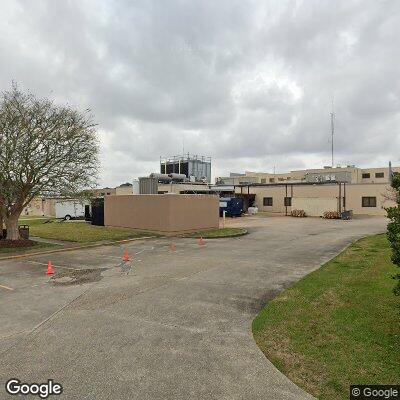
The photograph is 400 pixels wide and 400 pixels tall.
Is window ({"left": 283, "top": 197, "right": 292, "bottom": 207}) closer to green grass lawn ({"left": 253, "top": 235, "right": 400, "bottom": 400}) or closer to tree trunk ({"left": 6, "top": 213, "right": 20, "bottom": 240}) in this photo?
tree trunk ({"left": 6, "top": 213, "right": 20, "bottom": 240})

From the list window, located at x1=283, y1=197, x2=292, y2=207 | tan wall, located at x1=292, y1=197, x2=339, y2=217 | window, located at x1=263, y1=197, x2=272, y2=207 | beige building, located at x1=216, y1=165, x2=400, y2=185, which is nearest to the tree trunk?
tan wall, located at x1=292, y1=197, x2=339, y2=217

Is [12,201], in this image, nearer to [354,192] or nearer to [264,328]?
[264,328]

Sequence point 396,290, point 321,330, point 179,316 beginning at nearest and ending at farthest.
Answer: point 396,290, point 321,330, point 179,316

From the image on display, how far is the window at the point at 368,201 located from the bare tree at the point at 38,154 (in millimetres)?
38306

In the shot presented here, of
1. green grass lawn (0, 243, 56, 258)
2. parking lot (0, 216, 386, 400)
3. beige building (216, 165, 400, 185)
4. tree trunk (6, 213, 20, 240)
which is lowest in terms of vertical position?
parking lot (0, 216, 386, 400)

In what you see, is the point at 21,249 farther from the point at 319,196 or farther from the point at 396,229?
the point at 319,196

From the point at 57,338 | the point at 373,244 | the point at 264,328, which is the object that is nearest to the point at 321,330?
the point at 264,328

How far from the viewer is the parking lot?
18.3 feet

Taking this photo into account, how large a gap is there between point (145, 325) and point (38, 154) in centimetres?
1585

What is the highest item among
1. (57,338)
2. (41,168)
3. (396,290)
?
(41,168)

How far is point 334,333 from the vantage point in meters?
7.26

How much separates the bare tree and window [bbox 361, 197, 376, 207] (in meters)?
38.3

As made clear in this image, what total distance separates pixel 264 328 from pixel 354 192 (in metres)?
44.9

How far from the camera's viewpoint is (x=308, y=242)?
2217cm
